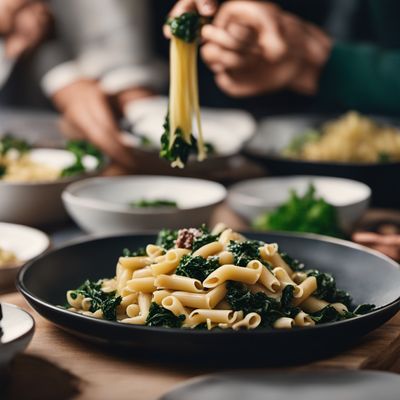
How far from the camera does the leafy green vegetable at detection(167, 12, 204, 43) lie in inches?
81.0

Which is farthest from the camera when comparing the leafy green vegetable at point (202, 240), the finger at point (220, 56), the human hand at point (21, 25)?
the human hand at point (21, 25)

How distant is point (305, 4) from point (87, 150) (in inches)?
115

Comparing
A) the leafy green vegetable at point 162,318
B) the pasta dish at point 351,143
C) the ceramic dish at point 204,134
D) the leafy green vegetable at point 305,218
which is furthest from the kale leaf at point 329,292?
the ceramic dish at point 204,134

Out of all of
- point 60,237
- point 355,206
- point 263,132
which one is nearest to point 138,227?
point 60,237

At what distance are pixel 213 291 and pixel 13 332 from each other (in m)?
0.45

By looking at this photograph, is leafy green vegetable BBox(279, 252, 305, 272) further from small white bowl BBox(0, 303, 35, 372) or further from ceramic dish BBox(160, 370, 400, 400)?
small white bowl BBox(0, 303, 35, 372)

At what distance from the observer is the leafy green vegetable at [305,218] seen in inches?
104

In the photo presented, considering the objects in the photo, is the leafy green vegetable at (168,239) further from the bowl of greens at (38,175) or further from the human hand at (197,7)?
the bowl of greens at (38,175)

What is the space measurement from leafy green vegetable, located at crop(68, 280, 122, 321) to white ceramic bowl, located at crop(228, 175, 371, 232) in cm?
103

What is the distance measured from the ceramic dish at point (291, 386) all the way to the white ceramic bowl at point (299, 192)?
1387 mm

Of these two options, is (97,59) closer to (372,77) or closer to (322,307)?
(372,77)

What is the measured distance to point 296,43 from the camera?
388 centimetres

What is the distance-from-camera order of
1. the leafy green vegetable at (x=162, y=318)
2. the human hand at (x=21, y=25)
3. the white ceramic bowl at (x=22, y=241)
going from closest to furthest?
1. the leafy green vegetable at (x=162, y=318)
2. the white ceramic bowl at (x=22, y=241)
3. the human hand at (x=21, y=25)

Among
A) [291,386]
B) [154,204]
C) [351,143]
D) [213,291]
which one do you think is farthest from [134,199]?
[291,386]
